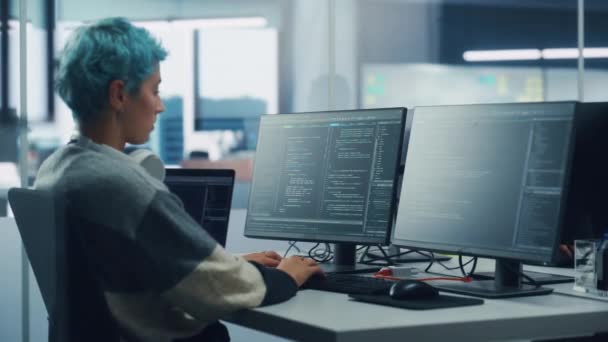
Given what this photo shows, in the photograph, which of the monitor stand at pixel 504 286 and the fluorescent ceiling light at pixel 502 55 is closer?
the monitor stand at pixel 504 286

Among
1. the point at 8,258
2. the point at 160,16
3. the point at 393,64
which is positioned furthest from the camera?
the point at 393,64

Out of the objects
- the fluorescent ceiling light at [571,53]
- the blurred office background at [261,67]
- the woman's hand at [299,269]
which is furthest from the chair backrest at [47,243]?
the fluorescent ceiling light at [571,53]

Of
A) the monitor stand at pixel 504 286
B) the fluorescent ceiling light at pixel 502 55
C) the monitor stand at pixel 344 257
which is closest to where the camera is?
the monitor stand at pixel 504 286

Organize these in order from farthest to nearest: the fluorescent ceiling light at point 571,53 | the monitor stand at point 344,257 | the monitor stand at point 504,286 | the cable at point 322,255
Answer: the fluorescent ceiling light at point 571,53 < the cable at point 322,255 < the monitor stand at point 344,257 < the monitor stand at point 504,286

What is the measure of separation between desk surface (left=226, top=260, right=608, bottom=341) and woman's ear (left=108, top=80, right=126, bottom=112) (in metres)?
0.48

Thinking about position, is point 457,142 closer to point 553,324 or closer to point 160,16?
point 553,324

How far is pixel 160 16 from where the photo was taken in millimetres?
4289

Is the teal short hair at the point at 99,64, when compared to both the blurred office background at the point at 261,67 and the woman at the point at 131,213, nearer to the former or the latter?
the woman at the point at 131,213

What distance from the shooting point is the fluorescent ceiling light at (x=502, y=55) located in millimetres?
5098

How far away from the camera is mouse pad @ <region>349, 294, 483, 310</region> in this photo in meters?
1.86

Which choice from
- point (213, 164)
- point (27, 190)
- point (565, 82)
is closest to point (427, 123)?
point (27, 190)

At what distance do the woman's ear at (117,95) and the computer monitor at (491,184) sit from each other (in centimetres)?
72

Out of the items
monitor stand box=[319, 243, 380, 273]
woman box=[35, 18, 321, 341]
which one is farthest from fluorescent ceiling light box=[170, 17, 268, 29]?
woman box=[35, 18, 321, 341]

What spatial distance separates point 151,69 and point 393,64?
2971mm
